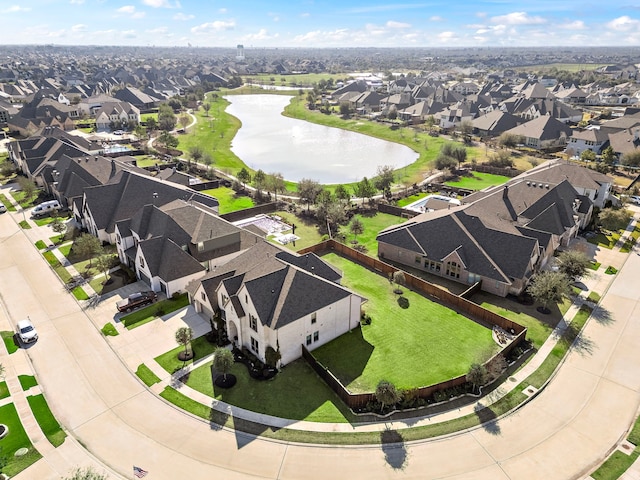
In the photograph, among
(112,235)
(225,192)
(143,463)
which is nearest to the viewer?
(143,463)

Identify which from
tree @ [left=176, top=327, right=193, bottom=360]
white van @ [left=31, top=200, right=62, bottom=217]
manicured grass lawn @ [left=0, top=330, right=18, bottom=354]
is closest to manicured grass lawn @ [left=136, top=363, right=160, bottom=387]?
tree @ [left=176, top=327, right=193, bottom=360]

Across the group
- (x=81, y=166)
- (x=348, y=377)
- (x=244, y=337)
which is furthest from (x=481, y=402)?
(x=81, y=166)

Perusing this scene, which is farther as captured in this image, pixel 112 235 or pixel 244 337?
pixel 112 235

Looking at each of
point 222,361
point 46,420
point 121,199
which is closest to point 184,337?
point 222,361

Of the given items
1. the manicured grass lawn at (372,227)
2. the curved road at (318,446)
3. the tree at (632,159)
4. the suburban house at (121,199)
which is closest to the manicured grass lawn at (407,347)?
the curved road at (318,446)

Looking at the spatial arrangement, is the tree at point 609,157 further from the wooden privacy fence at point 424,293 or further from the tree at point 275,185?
the tree at point 275,185

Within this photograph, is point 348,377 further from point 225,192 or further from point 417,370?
point 225,192

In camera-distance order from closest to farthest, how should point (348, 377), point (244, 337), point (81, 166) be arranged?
point (348, 377) → point (244, 337) → point (81, 166)
